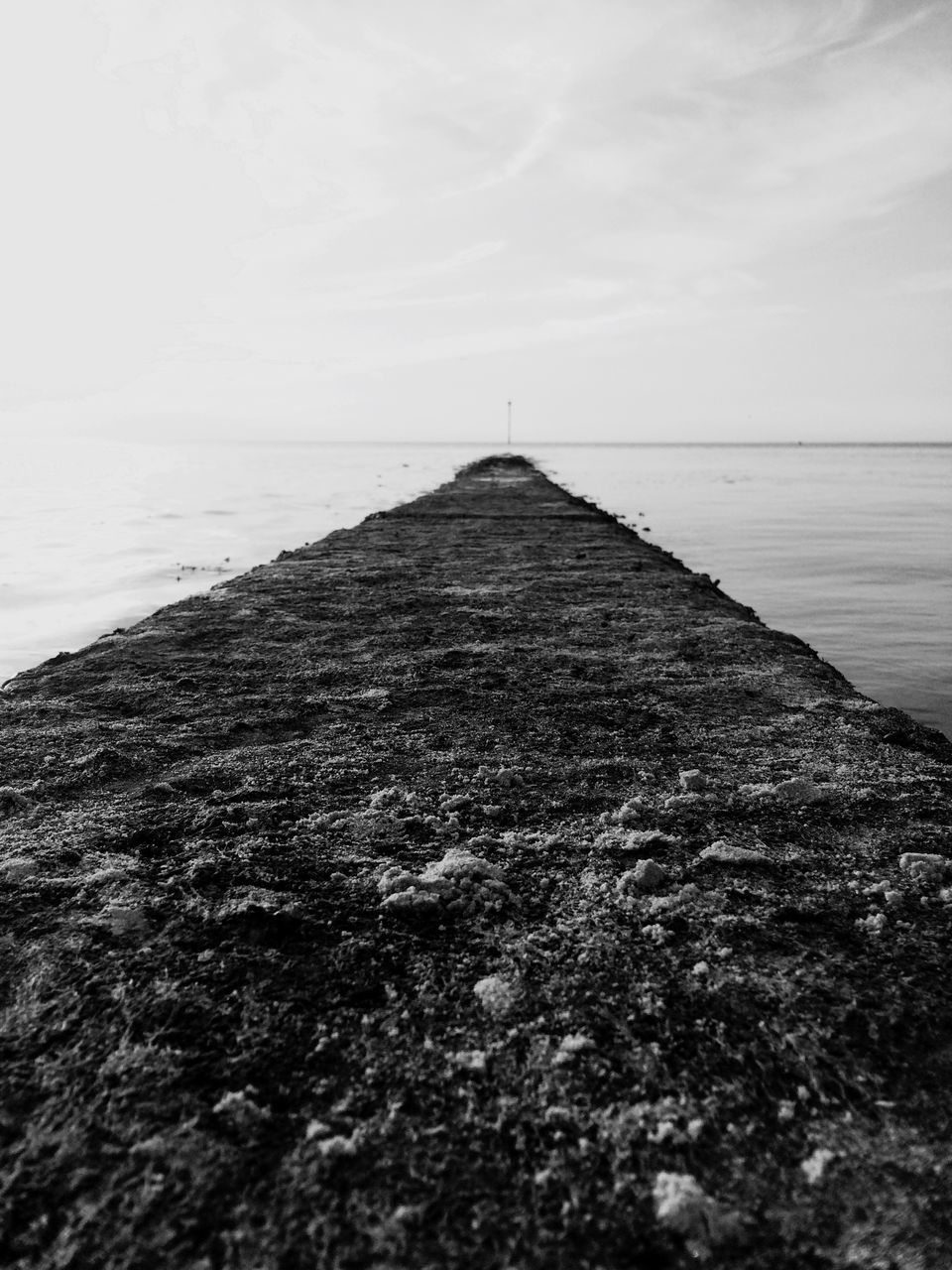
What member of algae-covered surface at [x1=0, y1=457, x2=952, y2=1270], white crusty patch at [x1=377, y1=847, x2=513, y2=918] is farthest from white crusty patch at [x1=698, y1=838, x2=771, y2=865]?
white crusty patch at [x1=377, y1=847, x2=513, y2=918]

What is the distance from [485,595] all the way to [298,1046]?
4.81m

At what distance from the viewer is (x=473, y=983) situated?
169 cm

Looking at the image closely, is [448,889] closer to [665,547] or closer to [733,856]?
[733,856]

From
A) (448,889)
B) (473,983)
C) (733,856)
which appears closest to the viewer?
(473,983)

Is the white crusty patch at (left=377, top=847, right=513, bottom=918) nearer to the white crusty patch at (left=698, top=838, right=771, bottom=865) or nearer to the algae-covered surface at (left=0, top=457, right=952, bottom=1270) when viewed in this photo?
the algae-covered surface at (left=0, top=457, right=952, bottom=1270)

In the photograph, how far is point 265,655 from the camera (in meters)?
4.40

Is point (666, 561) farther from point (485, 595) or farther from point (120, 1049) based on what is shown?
point (120, 1049)

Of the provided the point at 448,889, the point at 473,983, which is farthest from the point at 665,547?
the point at 473,983

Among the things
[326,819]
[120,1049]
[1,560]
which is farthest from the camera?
[1,560]

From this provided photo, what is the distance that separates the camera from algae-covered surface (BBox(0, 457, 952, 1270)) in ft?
3.89

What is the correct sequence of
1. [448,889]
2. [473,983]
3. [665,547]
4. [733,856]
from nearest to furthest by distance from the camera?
[473,983] < [448,889] < [733,856] < [665,547]

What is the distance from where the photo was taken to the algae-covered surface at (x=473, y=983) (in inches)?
46.7

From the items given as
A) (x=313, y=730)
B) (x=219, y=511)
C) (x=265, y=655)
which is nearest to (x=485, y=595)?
(x=265, y=655)

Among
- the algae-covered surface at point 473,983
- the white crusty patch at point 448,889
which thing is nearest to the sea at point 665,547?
the algae-covered surface at point 473,983
